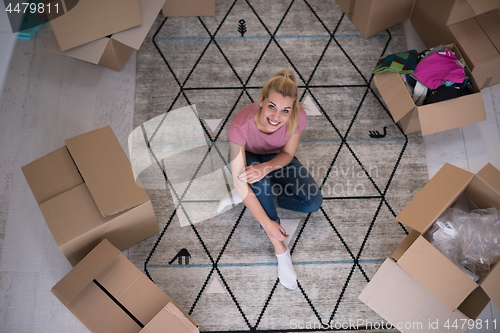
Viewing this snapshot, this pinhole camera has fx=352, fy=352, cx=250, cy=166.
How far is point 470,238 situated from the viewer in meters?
1.40

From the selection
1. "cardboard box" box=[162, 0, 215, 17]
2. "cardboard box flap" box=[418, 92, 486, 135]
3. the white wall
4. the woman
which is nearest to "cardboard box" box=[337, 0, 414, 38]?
"cardboard box flap" box=[418, 92, 486, 135]

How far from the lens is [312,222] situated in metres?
1.78

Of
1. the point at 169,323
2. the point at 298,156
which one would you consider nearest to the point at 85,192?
the point at 169,323

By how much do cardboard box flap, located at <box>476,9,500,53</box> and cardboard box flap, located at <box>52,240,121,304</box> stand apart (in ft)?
6.96

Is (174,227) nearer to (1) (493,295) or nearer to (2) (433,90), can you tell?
(1) (493,295)

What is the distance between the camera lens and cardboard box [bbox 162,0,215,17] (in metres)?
2.07

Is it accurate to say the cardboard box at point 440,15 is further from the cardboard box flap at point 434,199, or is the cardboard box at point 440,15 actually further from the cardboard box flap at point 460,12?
the cardboard box flap at point 434,199

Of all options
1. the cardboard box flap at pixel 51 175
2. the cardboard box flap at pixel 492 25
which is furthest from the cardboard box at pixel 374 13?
the cardboard box flap at pixel 51 175

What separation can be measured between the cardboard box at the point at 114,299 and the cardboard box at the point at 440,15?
1913 mm

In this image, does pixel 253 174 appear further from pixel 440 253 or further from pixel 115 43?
pixel 115 43

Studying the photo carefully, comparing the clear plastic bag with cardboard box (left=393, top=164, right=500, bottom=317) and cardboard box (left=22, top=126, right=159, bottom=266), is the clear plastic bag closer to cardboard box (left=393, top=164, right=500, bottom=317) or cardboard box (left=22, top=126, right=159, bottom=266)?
cardboard box (left=393, top=164, right=500, bottom=317)

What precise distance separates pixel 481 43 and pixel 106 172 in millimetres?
1956

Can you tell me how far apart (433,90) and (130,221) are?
157 cm

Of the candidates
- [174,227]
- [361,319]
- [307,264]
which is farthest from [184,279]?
[361,319]
